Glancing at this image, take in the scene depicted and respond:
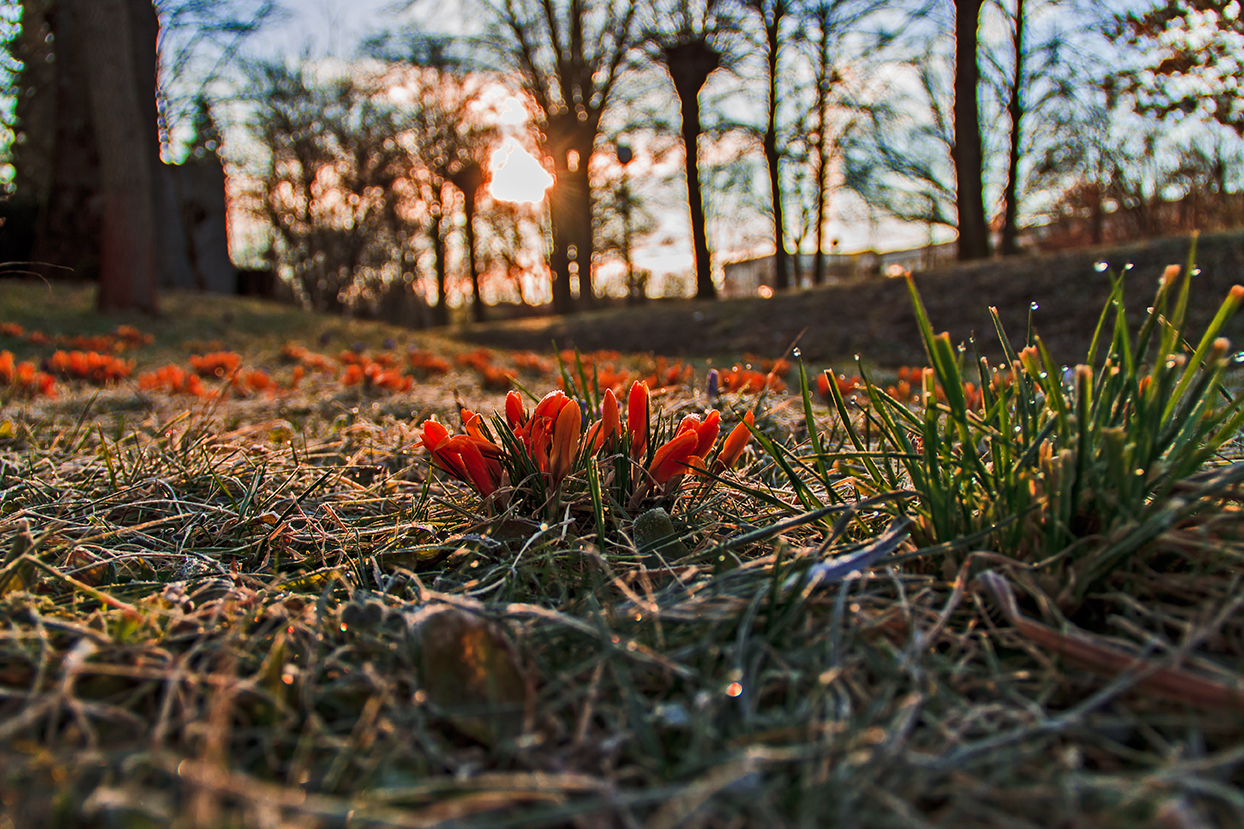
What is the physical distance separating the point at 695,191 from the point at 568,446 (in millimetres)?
15710

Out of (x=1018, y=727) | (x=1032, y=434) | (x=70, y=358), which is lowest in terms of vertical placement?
(x=1018, y=727)

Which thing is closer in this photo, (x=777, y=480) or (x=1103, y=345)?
(x=777, y=480)

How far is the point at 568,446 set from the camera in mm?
1259

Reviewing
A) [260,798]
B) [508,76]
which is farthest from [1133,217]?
[260,798]

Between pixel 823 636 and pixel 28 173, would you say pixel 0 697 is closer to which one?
pixel 823 636

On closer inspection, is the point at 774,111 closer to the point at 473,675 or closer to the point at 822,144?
the point at 822,144

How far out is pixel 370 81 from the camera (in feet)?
66.1

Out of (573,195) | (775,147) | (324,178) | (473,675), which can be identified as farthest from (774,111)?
(473,675)

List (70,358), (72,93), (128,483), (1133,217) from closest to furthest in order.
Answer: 1. (128,483)
2. (70,358)
3. (72,93)
4. (1133,217)

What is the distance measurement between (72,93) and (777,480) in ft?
39.4

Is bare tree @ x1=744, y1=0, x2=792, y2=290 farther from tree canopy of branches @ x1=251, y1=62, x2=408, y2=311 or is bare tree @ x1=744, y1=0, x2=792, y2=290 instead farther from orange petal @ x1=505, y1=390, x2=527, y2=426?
orange petal @ x1=505, y1=390, x2=527, y2=426

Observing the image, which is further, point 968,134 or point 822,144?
point 822,144

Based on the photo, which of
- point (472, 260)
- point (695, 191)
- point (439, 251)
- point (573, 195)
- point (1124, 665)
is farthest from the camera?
point (439, 251)

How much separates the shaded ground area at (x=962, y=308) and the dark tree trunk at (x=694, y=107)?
4.76 m
